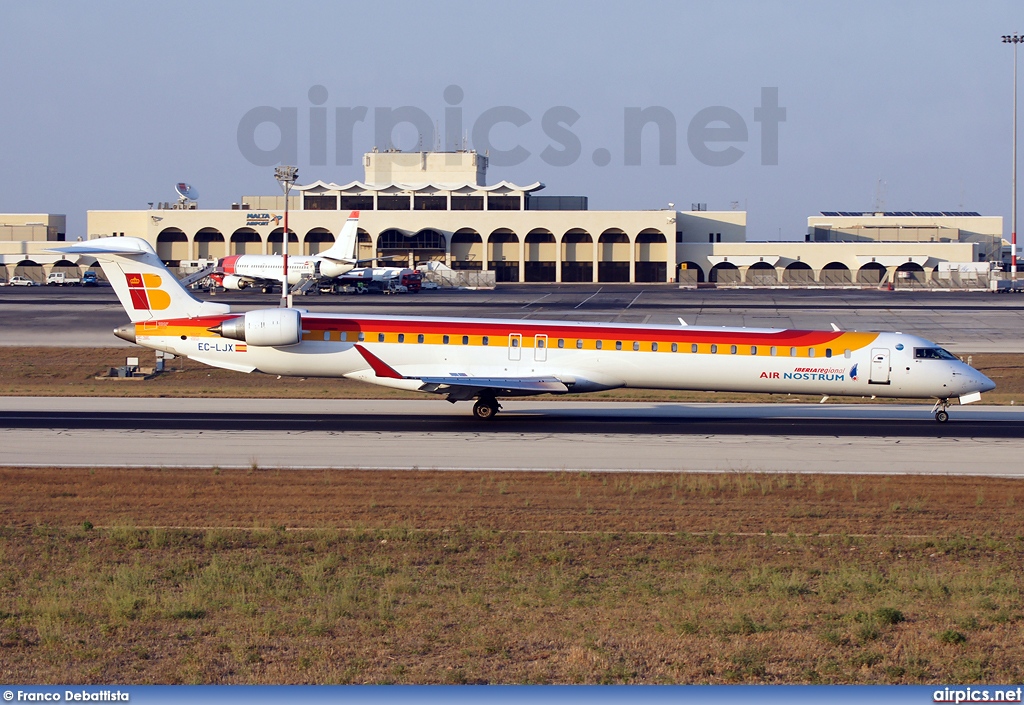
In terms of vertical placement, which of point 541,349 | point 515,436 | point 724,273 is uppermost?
point 724,273

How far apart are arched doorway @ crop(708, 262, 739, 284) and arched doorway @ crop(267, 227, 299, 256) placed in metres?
49.2

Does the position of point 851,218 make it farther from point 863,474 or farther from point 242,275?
point 863,474

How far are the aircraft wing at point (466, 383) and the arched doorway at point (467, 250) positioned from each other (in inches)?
3770

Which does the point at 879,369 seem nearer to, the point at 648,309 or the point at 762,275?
the point at 648,309

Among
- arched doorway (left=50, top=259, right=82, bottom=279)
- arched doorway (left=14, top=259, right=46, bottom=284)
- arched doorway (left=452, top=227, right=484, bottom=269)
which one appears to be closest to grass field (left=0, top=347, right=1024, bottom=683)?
arched doorway (left=14, top=259, right=46, bottom=284)

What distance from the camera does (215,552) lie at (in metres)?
15.0

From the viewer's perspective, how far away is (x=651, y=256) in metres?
124

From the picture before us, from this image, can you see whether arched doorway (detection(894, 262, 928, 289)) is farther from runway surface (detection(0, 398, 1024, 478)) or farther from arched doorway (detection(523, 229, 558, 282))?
runway surface (detection(0, 398, 1024, 478))

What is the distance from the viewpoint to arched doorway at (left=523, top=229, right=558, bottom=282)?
123938 mm

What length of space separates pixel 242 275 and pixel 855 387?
71117 millimetres

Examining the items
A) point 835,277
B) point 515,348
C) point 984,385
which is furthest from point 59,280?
point 984,385

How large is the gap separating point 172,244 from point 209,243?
4.40 metres

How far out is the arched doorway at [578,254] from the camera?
123688 millimetres

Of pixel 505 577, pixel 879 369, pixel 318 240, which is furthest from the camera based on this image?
pixel 318 240
